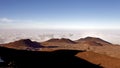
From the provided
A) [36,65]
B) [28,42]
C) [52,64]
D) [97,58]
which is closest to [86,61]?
[97,58]

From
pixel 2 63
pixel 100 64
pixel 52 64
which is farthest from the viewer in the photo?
pixel 100 64

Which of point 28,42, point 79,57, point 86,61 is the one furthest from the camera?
point 28,42

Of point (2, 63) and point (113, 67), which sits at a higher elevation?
point (2, 63)

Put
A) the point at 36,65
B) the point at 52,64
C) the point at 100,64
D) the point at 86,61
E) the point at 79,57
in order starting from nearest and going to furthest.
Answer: the point at 36,65 < the point at 52,64 < the point at 100,64 < the point at 86,61 < the point at 79,57

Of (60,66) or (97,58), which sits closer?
(60,66)

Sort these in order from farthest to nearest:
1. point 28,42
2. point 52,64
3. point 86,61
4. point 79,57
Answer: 1. point 28,42
2. point 79,57
3. point 86,61
4. point 52,64

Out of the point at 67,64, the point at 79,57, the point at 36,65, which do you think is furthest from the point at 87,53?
the point at 36,65

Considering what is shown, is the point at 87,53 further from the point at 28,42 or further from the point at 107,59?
the point at 28,42

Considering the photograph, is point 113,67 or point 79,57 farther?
point 79,57

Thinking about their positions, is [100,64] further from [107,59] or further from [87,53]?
[87,53]
